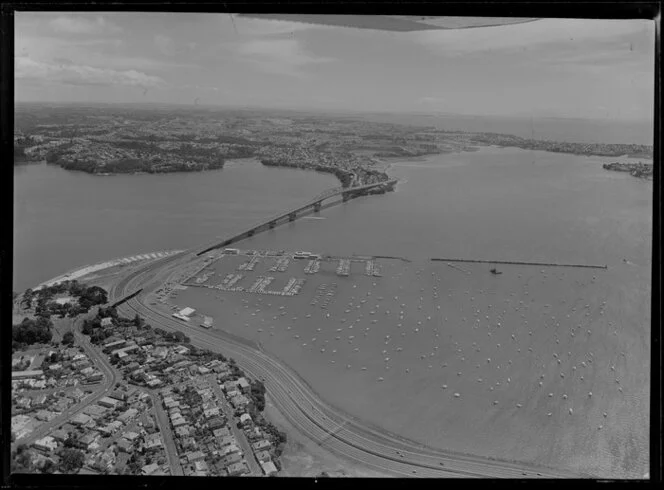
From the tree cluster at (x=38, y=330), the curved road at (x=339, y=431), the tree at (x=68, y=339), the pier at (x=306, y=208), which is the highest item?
the pier at (x=306, y=208)

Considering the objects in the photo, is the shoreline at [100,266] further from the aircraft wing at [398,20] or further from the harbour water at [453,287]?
the aircraft wing at [398,20]

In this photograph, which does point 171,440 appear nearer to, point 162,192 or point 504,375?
point 504,375

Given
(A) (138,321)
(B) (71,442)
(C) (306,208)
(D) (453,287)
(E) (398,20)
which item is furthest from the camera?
(C) (306,208)

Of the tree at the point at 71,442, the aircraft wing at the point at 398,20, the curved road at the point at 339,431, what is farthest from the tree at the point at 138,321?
the aircraft wing at the point at 398,20

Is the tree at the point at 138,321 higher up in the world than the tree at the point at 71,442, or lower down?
higher up

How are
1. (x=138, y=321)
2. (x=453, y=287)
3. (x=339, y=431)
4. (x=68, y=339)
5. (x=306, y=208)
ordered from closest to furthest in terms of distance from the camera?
(x=339, y=431) → (x=68, y=339) → (x=138, y=321) → (x=453, y=287) → (x=306, y=208)

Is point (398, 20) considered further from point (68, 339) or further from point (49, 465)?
point (68, 339)

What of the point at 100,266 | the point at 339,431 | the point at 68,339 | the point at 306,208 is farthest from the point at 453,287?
the point at 100,266
